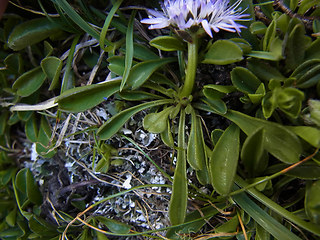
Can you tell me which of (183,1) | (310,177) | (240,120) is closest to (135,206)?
(240,120)

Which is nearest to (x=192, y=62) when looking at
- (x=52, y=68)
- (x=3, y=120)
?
(x=52, y=68)

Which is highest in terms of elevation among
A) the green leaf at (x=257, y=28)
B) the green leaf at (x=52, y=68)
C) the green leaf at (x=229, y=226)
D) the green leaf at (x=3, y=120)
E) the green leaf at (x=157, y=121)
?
the green leaf at (x=257, y=28)

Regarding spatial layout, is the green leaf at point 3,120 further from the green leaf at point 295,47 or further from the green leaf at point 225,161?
the green leaf at point 295,47

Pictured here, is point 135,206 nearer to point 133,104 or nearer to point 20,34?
point 133,104

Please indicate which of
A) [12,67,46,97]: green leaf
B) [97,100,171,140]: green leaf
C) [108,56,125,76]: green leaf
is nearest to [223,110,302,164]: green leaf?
[97,100,171,140]: green leaf

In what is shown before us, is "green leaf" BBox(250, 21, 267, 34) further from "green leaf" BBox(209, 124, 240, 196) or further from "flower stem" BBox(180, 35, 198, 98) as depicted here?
"green leaf" BBox(209, 124, 240, 196)

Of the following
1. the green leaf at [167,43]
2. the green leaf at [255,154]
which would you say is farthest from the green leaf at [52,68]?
the green leaf at [255,154]
